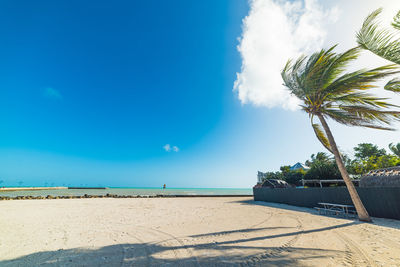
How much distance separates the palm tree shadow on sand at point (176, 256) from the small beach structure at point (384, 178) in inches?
357

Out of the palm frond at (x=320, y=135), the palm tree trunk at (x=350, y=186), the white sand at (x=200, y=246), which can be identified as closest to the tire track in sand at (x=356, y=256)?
the white sand at (x=200, y=246)

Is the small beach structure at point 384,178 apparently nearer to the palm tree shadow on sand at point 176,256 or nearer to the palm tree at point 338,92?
the palm tree at point 338,92

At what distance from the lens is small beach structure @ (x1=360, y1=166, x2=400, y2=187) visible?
29.4ft

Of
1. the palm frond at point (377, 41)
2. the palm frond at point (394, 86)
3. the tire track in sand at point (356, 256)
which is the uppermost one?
the palm frond at point (377, 41)

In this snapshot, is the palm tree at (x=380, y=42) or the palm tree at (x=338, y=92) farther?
the palm tree at (x=338, y=92)

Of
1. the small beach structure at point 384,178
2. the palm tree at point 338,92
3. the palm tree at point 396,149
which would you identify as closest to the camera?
the palm tree at point 338,92

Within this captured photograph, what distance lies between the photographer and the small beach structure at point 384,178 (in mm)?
8953

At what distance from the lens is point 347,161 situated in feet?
99.9

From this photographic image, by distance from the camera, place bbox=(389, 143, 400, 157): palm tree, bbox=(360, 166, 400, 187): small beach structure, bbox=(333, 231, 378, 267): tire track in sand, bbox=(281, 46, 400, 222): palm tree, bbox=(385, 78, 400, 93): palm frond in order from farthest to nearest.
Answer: bbox=(389, 143, 400, 157): palm tree < bbox=(360, 166, 400, 187): small beach structure < bbox=(281, 46, 400, 222): palm tree < bbox=(385, 78, 400, 93): palm frond < bbox=(333, 231, 378, 267): tire track in sand

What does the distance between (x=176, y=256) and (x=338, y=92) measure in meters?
9.12

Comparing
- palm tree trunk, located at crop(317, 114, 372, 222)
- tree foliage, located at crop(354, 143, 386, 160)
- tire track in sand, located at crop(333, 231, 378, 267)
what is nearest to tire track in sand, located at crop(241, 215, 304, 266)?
tire track in sand, located at crop(333, 231, 378, 267)

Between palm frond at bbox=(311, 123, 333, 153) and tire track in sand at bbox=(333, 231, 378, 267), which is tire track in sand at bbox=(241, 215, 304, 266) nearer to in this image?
tire track in sand at bbox=(333, 231, 378, 267)

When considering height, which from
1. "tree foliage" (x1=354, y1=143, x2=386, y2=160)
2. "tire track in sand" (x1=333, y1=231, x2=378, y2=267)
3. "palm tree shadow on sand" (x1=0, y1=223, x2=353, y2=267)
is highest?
"tree foliage" (x1=354, y1=143, x2=386, y2=160)

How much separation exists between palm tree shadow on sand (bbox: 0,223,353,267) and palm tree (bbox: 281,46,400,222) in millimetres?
5876
